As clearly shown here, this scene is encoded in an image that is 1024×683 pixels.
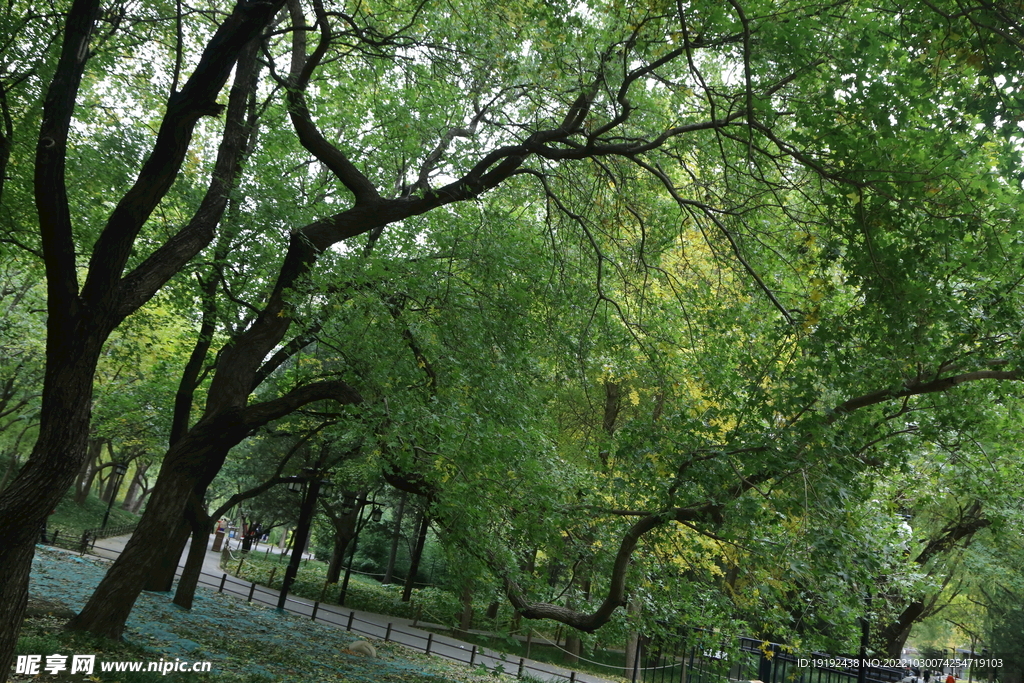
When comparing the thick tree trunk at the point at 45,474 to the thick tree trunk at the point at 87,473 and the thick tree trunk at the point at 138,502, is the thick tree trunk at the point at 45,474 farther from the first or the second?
the thick tree trunk at the point at 138,502

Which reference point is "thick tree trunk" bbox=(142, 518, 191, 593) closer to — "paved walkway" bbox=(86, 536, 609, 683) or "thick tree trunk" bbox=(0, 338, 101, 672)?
"paved walkway" bbox=(86, 536, 609, 683)

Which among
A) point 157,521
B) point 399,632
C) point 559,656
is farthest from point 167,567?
point 559,656

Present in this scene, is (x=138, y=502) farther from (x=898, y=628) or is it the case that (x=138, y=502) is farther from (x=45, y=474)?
(x=45, y=474)

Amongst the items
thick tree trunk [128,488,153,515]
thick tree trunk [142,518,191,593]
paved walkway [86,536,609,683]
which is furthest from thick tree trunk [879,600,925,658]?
thick tree trunk [128,488,153,515]

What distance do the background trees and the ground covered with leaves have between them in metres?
0.89

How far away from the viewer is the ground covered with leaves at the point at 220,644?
26.9 feet

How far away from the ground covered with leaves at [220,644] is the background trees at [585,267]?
895mm

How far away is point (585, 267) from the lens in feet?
33.3

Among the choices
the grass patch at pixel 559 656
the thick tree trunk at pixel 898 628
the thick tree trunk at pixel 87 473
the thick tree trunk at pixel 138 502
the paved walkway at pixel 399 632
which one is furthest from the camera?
the thick tree trunk at pixel 138 502

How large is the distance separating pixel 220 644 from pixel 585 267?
28.1 ft

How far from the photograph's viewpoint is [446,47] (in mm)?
9617

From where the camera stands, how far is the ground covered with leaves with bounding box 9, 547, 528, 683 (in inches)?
322

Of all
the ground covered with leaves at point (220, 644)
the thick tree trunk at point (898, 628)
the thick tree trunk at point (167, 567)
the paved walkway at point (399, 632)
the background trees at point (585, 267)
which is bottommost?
the paved walkway at point (399, 632)

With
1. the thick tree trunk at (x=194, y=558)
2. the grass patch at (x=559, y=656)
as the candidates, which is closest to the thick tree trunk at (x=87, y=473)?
the thick tree trunk at (x=194, y=558)
